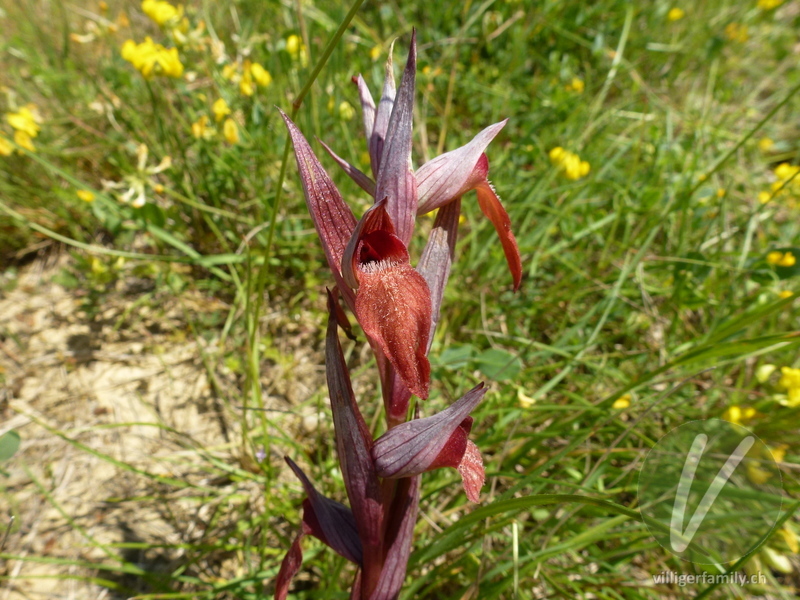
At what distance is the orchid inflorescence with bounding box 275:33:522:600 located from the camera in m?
0.70

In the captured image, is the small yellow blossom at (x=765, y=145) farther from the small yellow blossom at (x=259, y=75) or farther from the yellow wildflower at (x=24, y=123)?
the yellow wildflower at (x=24, y=123)

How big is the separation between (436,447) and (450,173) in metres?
0.45

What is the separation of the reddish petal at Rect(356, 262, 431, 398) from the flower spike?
0.35ft

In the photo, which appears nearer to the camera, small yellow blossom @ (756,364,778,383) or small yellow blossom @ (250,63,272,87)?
small yellow blossom @ (756,364,778,383)

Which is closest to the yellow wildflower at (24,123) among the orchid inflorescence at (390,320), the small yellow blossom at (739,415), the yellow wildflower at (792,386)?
the orchid inflorescence at (390,320)

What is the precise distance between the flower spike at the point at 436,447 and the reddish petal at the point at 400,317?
107mm

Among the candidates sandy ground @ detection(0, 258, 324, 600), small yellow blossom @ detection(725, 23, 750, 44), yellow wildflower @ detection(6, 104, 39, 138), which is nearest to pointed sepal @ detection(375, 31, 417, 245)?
sandy ground @ detection(0, 258, 324, 600)

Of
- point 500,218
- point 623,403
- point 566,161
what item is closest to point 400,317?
point 500,218

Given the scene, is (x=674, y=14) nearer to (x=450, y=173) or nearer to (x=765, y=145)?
(x=765, y=145)

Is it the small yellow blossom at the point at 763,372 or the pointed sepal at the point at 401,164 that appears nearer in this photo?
the pointed sepal at the point at 401,164

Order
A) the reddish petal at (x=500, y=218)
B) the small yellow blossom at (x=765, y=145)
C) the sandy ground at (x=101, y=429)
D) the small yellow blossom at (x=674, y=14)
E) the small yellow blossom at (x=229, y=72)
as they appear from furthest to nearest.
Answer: the small yellow blossom at (x=674, y=14) → the small yellow blossom at (x=765, y=145) → the small yellow blossom at (x=229, y=72) → the sandy ground at (x=101, y=429) → the reddish petal at (x=500, y=218)

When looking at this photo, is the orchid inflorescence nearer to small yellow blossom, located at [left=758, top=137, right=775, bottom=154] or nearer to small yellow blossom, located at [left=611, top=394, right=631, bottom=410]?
small yellow blossom, located at [left=611, top=394, right=631, bottom=410]

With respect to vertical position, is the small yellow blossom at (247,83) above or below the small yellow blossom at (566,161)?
above

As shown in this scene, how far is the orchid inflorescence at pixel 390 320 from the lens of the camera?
70 cm
